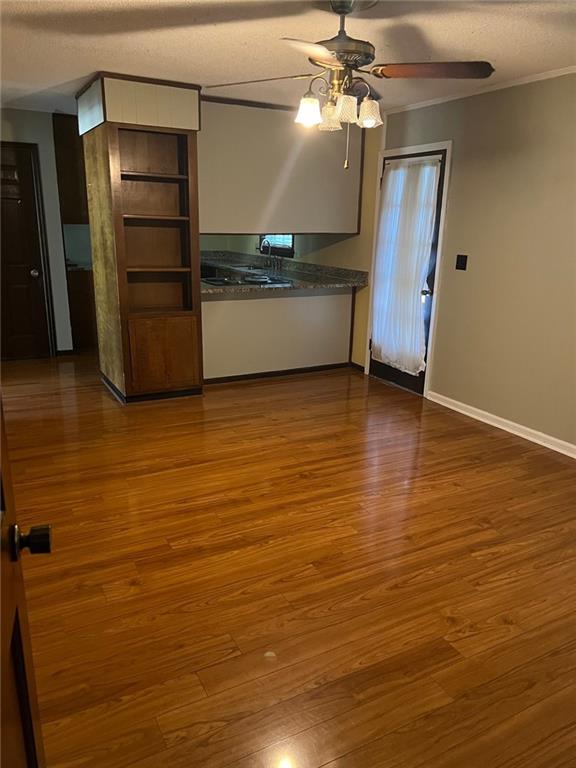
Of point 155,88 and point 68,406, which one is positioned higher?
point 155,88

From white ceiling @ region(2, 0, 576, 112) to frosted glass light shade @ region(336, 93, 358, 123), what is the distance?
495mm

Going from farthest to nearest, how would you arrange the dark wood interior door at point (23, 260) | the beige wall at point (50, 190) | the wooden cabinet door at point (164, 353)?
the dark wood interior door at point (23, 260) → the beige wall at point (50, 190) → the wooden cabinet door at point (164, 353)

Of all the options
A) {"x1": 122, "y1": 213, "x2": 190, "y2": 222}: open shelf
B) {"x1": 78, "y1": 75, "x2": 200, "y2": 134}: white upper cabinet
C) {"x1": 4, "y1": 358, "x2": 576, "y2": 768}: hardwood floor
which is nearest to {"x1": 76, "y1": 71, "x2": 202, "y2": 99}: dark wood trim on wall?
{"x1": 78, "y1": 75, "x2": 200, "y2": 134}: white upper cabinet

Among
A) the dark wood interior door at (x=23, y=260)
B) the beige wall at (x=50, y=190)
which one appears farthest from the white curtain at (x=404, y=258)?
the dark wood interior door at (x=23, y=260)

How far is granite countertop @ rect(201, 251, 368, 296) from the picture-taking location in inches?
200

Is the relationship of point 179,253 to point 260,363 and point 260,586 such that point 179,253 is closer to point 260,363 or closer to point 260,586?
point 260,363

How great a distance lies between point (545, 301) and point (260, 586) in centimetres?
277

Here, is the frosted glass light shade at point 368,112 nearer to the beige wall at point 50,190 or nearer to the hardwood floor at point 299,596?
the hardwood floor at point 299,596

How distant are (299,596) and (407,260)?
3.41 meters

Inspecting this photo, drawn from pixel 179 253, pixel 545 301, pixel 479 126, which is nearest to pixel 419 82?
pixel 479 126

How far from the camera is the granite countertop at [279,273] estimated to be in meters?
5.07

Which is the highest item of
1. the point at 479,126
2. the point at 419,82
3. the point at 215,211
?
the point at 419,82

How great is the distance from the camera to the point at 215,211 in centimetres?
483

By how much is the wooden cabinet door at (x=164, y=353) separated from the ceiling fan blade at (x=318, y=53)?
2582 mm
